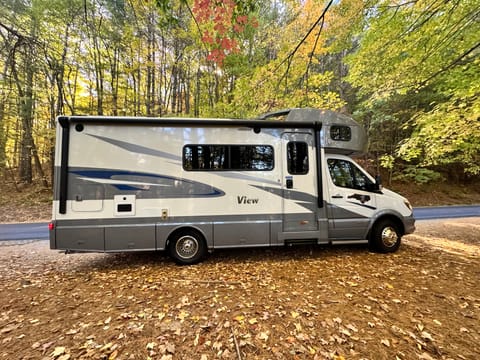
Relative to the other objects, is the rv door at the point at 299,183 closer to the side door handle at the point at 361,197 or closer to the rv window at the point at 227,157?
the rv window at the point at 227,157

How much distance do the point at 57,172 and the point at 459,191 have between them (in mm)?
25186

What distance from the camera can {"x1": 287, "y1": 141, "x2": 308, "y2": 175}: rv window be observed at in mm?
4746

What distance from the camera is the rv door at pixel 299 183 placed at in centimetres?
469

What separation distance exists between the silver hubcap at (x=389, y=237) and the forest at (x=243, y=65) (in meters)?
2.78

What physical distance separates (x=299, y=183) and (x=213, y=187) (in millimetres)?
1836

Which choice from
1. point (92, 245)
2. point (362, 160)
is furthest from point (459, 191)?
point (92, 245)

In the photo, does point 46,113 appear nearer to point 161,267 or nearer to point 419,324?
point 161,267

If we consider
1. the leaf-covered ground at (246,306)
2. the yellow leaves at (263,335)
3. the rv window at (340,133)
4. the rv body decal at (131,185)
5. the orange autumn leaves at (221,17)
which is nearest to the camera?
the leaf-covered ground at (246,306)

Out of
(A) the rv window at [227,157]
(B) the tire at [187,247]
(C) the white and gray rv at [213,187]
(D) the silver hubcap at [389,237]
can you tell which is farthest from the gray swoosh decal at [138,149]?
(D) the silver hubcap at [389,237]

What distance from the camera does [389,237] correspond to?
5.02 metres

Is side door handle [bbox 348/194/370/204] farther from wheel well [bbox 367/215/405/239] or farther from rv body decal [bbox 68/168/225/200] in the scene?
rv body decal [bbox 68/168/225/200]

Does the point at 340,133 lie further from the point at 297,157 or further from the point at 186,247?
the point at 186,247

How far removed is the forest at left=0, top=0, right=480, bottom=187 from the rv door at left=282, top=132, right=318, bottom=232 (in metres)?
1.70

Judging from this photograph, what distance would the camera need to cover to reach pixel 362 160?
17.1m
